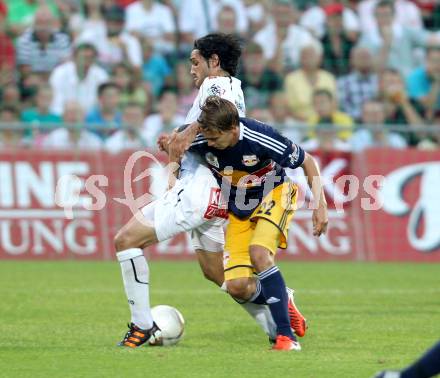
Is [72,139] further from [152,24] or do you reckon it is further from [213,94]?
[213,94]

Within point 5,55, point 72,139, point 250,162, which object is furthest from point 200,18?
point 250,162

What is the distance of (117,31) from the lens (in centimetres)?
1788

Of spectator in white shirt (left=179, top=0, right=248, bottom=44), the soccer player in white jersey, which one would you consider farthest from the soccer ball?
spectator in white shirt (left=179, top=0, right=248, bottom=44)

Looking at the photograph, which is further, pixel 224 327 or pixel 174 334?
pixel 224 327

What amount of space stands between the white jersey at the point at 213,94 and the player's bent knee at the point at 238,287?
88 cm

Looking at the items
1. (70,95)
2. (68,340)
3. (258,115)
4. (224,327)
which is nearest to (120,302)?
(224,327)

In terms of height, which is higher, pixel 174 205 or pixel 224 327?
pixel 174 205

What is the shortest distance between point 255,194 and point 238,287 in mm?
710

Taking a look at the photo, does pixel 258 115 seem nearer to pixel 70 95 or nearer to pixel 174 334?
pixel 70 95

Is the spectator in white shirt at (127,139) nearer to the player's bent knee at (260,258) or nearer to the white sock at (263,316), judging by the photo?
the white sock at (263,316)

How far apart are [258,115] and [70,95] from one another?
3005 mm

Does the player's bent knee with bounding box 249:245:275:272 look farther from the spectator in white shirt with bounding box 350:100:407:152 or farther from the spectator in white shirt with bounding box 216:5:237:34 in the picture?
the spectator in white shirt with bounding box 216:5:237:34

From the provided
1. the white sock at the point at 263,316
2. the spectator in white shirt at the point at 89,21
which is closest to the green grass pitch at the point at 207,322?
the white sock at the point at 263,316

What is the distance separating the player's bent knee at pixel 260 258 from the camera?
25.7 ft
